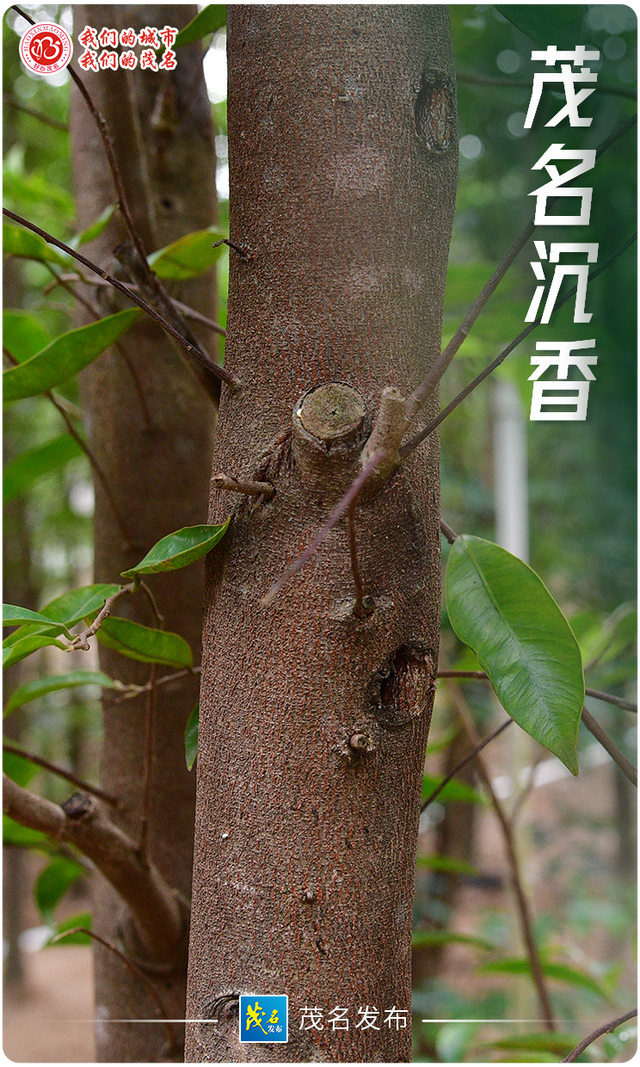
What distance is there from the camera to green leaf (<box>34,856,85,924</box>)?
2.02 ft

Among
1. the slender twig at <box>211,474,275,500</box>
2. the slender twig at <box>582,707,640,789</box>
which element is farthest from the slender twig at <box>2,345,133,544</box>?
the slender twig at <box>582,707,640,789</box>

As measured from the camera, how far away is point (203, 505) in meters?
0.57

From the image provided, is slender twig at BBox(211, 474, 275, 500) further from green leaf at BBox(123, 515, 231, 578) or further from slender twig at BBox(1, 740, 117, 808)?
slender twig at BBox(1, 740, 117, 808)

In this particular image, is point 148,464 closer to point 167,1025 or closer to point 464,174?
point 167,1025

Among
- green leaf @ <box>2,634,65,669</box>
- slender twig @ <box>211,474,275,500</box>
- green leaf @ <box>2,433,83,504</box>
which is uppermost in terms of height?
green leaf @ <box>2,433,83,504</box>

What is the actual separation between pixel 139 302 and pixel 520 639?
8.3 inches

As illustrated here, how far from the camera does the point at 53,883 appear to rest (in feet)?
2.03

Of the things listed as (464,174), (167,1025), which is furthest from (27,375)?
(464,174)

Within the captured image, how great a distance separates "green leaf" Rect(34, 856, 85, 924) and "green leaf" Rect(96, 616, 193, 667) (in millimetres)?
297

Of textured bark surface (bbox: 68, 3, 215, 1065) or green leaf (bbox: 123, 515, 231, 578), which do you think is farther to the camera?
textured bark surface (bbox: 68, 3, 215, 1065)

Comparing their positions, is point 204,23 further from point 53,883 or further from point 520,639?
point 53,883

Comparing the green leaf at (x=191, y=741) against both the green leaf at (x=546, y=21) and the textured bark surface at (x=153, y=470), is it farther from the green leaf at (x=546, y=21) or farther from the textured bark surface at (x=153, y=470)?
the green leaf at (x=546, y=21)

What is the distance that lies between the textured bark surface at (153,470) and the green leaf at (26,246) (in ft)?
0.15

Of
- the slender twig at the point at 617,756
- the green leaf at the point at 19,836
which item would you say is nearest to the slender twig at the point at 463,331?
the slender twig at the point at 617,756
